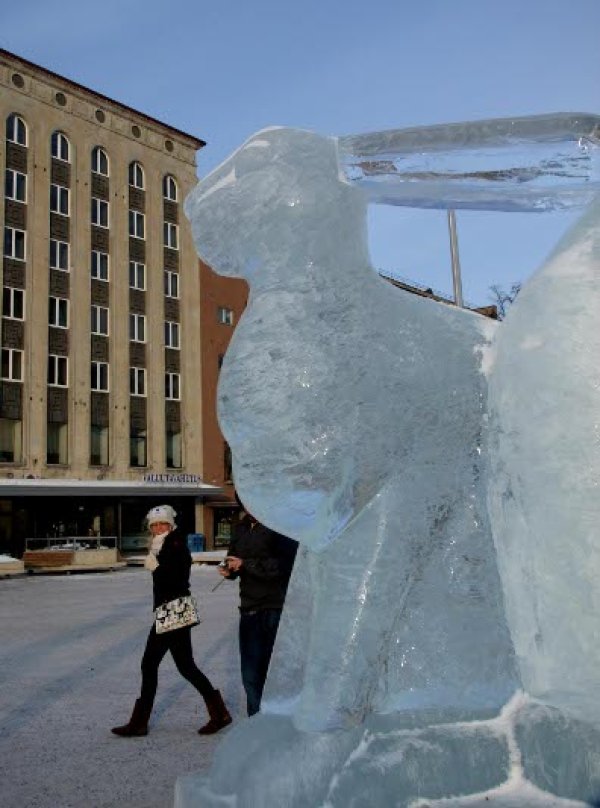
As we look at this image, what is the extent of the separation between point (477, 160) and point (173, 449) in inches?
1113

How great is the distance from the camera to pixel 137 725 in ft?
16.2

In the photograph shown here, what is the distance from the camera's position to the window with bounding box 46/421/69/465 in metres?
26.5

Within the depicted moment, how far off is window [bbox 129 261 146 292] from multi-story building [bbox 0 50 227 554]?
6 cm

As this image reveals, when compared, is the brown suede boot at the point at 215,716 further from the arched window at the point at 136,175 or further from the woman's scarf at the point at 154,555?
the arched window at the point at 136,175

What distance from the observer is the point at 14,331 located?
25.7 m

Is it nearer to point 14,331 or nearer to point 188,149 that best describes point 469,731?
point 14,331

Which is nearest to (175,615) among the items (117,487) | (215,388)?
(117,487)

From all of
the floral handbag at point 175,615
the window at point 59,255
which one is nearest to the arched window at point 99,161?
the window at point 59,255

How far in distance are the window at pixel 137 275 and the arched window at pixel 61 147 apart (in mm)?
4195

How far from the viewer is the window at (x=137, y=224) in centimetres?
2959

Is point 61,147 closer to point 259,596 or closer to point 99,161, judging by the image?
point 99,161

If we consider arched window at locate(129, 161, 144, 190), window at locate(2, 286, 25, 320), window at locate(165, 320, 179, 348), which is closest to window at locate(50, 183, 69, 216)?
arched window at locate(129, 161, 144, 190)

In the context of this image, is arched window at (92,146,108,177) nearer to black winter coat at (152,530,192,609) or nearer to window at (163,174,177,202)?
window at (163,174,177,202)

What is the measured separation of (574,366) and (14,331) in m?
25.5
